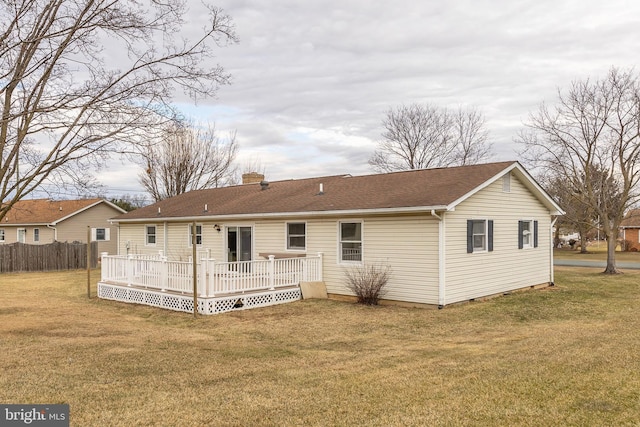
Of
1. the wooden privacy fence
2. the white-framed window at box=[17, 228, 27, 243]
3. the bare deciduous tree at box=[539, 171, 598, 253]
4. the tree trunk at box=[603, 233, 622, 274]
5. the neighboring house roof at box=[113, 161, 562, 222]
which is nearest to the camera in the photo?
the neighboring house roof at box=[113, 161, 562, 222]

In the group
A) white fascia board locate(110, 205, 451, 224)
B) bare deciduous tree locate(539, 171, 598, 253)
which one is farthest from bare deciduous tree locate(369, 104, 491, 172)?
white fascia board locate(110, 205, 451, 224)

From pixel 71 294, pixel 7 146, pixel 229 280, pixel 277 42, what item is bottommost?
pixel 71 294

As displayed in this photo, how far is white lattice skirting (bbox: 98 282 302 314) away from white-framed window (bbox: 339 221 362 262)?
170cm

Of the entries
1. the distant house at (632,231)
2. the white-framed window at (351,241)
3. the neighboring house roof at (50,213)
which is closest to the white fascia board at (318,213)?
the white-framed window at (351,241)

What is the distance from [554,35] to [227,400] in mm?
13979

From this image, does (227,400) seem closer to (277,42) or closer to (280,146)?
(277,42)

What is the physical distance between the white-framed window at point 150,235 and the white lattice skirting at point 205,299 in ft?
21.8

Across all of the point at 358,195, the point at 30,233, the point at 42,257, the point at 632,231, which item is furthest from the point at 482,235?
the point at 632,231

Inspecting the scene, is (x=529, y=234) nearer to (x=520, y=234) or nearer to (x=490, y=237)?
(x=520, y=234)

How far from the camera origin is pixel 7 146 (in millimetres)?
8039

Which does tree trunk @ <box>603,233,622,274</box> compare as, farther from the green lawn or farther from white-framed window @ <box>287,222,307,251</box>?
white-framed window @ <box>287,222,307,251</box>

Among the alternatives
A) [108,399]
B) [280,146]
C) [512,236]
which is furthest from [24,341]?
[280,146]

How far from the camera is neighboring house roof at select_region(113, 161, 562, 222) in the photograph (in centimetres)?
1297

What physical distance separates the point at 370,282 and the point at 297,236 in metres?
3.29
